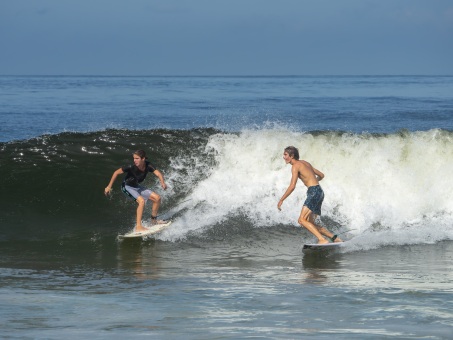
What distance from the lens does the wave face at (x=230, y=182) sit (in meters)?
15.2

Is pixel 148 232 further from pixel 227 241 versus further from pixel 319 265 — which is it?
pixel 319 265

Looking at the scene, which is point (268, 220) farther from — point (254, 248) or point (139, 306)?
point (139, 306)

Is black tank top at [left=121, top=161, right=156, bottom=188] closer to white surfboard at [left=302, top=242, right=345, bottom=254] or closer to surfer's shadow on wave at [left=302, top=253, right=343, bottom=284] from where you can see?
white surfboard at [left=302, top=242, right=345, bottom=254]

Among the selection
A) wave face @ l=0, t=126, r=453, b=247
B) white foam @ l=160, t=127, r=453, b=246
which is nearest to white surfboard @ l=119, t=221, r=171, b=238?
wave face @ l=0, t=126, r=453, b=247

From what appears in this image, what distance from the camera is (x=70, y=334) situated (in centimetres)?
720

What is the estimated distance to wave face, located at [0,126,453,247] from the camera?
15.2m

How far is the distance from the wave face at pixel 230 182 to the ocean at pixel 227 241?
0.04 m

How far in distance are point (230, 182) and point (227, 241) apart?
3.27 metres

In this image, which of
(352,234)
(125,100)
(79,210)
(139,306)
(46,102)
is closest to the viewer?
(139,306)

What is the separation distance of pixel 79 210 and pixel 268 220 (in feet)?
12.2

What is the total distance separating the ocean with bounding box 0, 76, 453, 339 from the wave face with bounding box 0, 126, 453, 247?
4cm

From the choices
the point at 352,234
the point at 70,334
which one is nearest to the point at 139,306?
the point at 70,334

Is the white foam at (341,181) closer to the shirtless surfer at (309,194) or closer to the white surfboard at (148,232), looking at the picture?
the white surfboard at (148,232)

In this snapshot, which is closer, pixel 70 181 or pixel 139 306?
pixel 139 306
